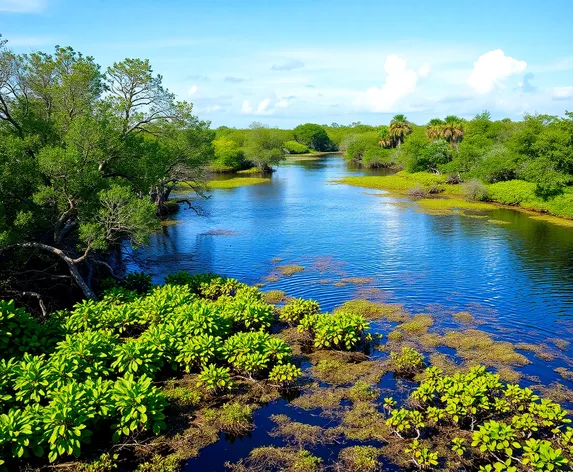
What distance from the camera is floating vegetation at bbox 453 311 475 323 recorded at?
89.0 feet

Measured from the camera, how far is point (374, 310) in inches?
1133

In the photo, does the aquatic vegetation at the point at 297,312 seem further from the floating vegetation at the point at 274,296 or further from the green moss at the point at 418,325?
the green moss at the point at 418,325

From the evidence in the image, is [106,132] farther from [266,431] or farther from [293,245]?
[293,245]

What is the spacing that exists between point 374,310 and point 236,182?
7680cm

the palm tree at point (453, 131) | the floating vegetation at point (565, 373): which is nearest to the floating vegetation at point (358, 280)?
the floating vegetation at point (565, 373)

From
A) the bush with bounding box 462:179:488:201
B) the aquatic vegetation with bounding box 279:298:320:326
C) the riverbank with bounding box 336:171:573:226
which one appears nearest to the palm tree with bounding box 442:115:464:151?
the riverbank with bounding box 336:171:573:226

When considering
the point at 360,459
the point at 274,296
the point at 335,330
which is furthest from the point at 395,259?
the point at 360,459

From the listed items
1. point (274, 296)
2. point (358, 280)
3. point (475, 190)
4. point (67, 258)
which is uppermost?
point (475, 190)

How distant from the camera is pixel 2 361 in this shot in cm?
1734

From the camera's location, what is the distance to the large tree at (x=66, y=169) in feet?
81.8

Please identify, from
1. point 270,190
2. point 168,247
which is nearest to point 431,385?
point 168,247

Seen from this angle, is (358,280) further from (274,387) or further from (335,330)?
(274,387)

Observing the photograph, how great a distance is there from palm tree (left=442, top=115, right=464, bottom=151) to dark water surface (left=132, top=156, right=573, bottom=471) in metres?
41.8

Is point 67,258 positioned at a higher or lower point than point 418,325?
higher
